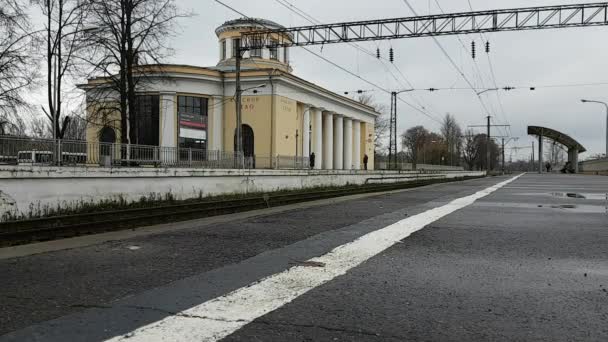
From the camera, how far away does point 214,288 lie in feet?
18.0

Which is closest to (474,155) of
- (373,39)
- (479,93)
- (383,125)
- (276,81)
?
(383,125)

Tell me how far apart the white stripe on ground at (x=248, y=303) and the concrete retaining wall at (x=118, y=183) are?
344 inches

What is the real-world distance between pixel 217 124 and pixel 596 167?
217 ft

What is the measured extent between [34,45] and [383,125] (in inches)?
3428

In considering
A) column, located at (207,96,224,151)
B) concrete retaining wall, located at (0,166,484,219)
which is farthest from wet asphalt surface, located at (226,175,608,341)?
column, located at (207,96,224,151)

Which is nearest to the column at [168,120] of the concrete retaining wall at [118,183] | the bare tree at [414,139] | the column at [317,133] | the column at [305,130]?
the column at [305,130]

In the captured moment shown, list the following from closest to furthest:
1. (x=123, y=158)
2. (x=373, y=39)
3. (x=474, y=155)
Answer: (x=123, y=158), (x=373, y=39), (x=474, y=155)

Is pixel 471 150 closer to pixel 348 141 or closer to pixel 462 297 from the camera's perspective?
pixel 348 141

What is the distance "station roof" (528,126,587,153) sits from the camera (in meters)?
99.6

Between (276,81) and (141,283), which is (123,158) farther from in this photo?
(276,81)

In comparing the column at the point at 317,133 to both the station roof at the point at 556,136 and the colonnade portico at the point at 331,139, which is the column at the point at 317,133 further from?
the station roof at the point at 556,136

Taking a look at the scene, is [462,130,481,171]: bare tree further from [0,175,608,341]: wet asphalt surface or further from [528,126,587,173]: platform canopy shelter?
[0,175,608,341]: wet asphalt surface

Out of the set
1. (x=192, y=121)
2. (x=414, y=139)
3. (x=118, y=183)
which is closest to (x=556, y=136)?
(x=414, y=139)

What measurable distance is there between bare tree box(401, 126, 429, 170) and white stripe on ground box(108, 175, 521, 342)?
12694cm
